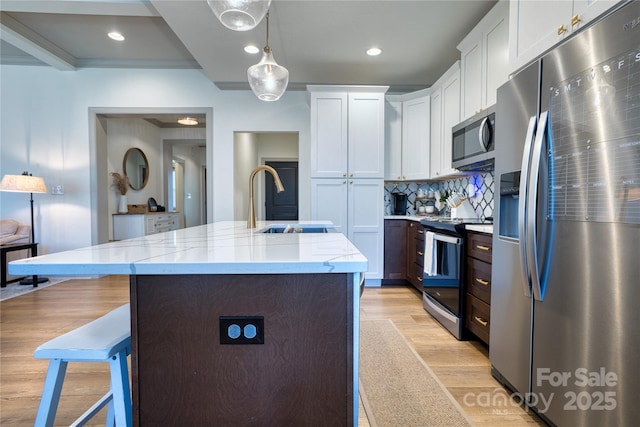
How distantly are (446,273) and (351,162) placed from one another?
186 centimetres

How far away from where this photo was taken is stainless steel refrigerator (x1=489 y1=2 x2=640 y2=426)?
105 centimetres

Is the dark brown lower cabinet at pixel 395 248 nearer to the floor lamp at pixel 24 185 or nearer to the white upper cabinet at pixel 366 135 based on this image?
the white upper cabinet at pixel 366 135

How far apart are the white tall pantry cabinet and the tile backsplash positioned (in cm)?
61

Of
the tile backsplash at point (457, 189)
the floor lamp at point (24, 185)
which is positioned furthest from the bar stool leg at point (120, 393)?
the floor lamp at point (24, 185)

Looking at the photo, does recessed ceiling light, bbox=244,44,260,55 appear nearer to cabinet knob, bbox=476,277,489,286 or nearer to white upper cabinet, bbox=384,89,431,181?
white upper cabinet, bbox=384,89,431,181

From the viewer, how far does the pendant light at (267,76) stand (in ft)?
7.62

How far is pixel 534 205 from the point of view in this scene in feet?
4.60

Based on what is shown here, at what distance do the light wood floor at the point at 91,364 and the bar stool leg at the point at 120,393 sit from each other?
88cm

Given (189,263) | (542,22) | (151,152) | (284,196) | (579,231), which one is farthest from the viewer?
(284,196)

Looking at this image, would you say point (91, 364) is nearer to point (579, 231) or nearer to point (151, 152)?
point (579, 231)

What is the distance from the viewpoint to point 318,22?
9.16 ft

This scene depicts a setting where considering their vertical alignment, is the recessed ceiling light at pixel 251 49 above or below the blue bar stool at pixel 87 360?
above

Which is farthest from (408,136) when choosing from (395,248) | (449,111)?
(395,248)

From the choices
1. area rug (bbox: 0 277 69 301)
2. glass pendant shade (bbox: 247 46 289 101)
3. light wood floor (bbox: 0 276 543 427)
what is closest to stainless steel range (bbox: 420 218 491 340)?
light wood floor (bbox: 0 276 543 427)
